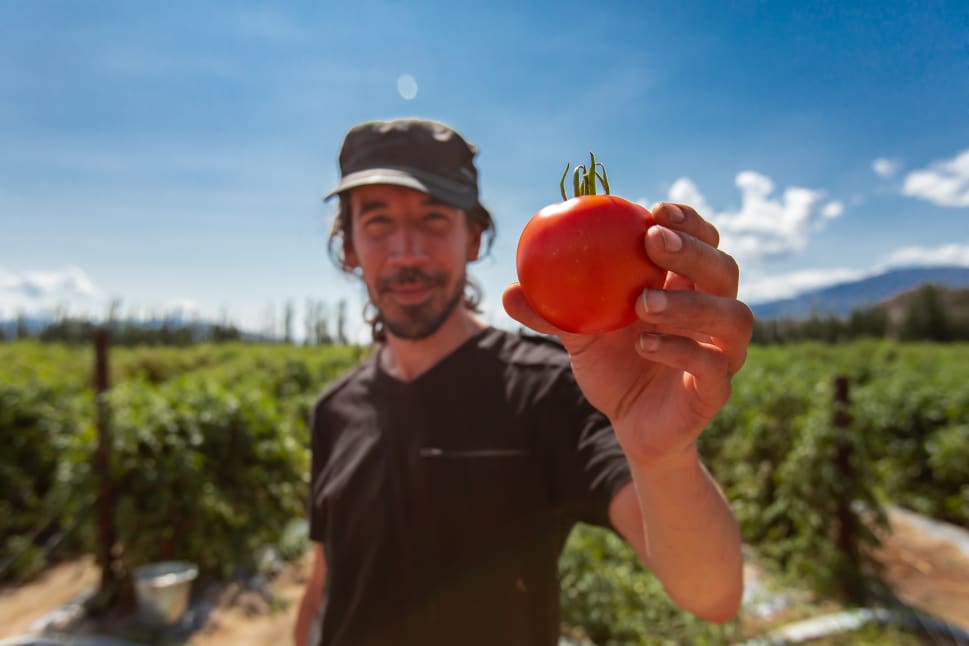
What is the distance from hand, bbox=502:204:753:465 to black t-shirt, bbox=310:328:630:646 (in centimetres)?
41

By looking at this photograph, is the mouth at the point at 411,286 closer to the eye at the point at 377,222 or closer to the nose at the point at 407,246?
the nose at the point at 407,246

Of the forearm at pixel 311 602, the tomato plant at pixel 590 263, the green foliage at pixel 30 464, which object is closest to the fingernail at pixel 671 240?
the tomato plant at pixel 590 263

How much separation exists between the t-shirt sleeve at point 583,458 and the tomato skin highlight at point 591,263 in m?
0.49

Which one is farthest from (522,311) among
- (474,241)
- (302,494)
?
(302,494)

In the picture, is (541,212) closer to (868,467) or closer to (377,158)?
(377,158)

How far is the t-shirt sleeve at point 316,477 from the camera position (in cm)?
190

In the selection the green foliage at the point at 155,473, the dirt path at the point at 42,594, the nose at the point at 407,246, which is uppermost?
the nose at the point at 407,246

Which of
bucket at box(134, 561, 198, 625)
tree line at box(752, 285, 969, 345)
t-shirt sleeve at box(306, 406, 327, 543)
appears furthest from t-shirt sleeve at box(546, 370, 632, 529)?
tree line at box(752, 285, 969, 345)

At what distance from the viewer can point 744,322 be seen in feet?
2.69

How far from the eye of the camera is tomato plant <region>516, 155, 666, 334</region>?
0.92 m

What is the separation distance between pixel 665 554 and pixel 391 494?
81 cm

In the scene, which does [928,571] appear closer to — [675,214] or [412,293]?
[412,293]

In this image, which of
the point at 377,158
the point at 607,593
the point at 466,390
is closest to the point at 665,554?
the point at 466,390

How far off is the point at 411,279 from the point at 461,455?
21.4 inches
